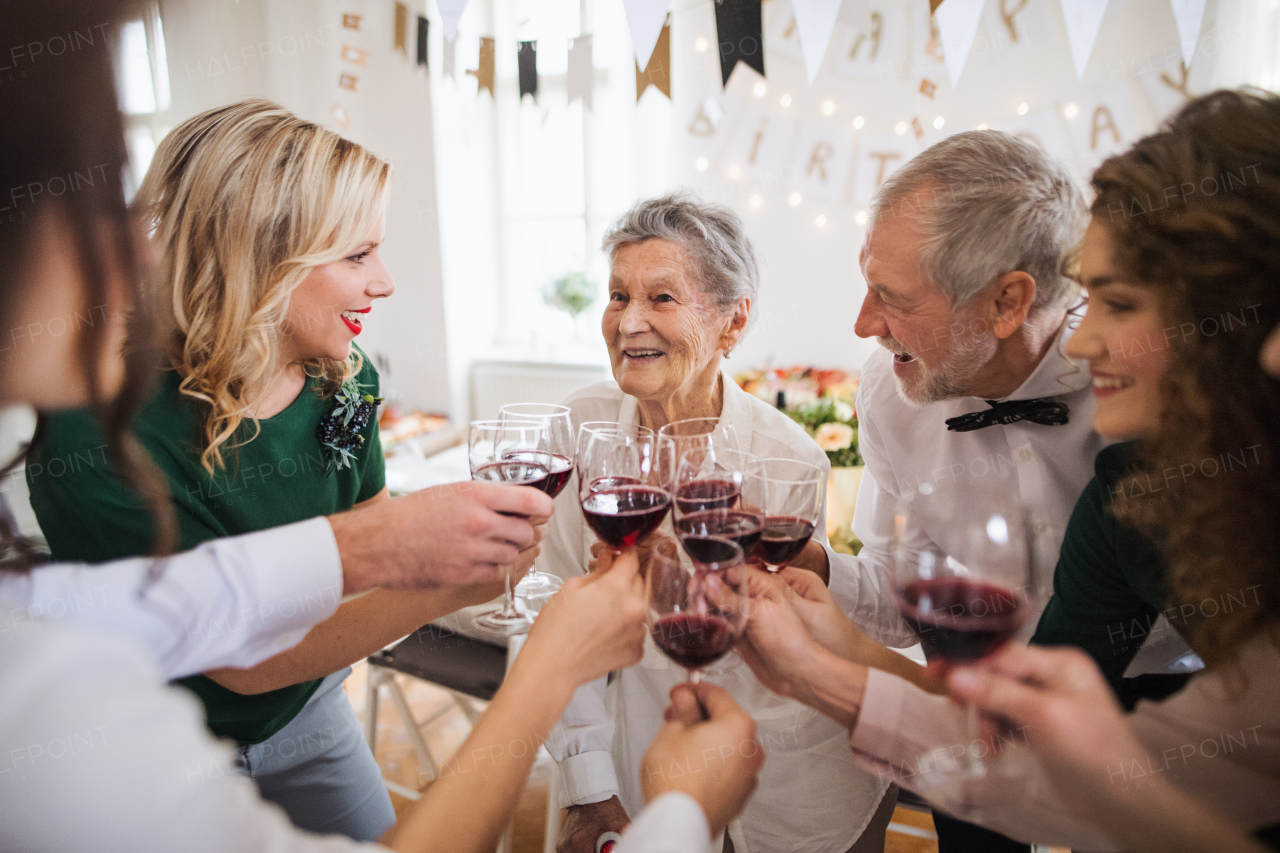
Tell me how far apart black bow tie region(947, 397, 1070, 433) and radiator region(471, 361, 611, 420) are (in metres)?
3.22

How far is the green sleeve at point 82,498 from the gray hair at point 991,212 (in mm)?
1378

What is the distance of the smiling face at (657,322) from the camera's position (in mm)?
1516

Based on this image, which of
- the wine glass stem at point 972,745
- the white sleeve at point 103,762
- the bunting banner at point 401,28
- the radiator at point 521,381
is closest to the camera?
the white sleeve at point 103,762

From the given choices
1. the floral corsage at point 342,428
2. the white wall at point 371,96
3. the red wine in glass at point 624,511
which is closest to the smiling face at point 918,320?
the red wine in glass at point 624,511

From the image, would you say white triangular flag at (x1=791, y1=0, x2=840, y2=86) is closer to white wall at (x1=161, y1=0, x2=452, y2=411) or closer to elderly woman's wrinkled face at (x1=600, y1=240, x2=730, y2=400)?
elderly woman's wrinkled face at (x1=600, y1=240, x2=730, y2=400)

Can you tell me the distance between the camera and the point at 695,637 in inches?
31.6

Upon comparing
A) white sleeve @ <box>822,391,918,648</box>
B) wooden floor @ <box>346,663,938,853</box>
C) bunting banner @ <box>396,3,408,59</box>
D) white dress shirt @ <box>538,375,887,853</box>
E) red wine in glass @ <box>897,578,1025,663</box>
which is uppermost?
bunting banner @ <box>396,3,408,59</box>

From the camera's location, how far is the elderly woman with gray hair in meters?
1.25

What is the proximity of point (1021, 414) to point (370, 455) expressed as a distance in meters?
1.29

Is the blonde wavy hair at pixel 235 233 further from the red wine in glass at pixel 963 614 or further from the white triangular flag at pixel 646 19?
the red wine in glass at pixel 963 614

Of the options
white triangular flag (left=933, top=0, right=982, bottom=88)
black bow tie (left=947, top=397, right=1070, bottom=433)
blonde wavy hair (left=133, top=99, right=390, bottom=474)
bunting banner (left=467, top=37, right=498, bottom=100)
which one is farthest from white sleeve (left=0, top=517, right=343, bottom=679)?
white triangular flag (left=933, top=0, right=982, bottom=88)

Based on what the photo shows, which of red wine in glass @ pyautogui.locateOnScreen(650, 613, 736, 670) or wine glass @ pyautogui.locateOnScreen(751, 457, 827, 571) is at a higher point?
wine glass @ pyautogui.locateOnScreen(751, 457, 827, 571)

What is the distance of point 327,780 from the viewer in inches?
53.3

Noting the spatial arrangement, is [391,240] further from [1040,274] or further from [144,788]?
[144,788]
